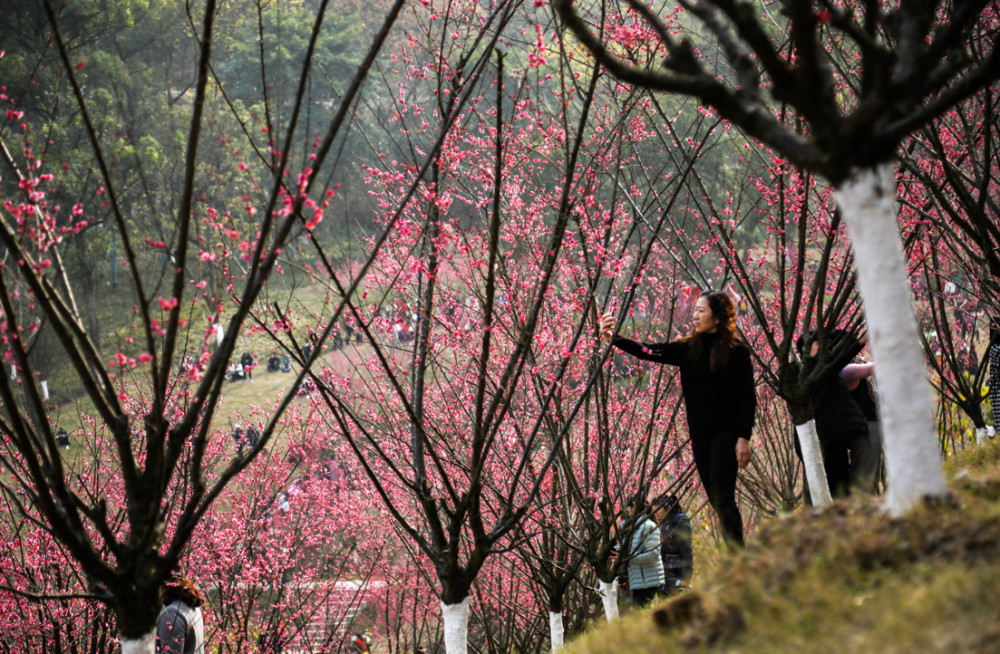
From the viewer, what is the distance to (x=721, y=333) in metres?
4.39

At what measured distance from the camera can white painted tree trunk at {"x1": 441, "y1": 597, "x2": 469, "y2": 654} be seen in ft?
12.8

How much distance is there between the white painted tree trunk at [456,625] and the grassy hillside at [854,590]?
124 centimetres

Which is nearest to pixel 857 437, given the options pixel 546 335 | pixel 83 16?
pixel 546 335

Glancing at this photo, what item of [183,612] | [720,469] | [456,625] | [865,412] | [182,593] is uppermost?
[865,412]

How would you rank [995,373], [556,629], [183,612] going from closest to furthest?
1. [183,612]
2. [556,629]
3. [995,373]

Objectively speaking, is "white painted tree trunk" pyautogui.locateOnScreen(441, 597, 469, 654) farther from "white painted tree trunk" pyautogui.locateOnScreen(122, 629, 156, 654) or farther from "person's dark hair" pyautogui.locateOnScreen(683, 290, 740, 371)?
"person's dark hair" pyautogui.locateOnScreen(683, 290, 740, 371)

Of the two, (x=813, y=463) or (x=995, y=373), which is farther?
(x=995, y=373)

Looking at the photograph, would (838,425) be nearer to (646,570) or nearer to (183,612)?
(646,570)

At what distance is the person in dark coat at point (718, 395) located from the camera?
426cm

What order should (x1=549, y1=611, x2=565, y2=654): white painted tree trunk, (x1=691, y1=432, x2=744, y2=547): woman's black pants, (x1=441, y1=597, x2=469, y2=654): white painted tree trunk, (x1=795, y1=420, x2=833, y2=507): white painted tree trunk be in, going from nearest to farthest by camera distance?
(x1=441, y1=597, x2=469, y2=654): white painted tree trunk
(x1=691, y1=432, x2=744, y2=547): woman's black pants
(x1=795, y1=420, x2=833, y2=507): white painted tree trunk
(x1=549, y1=611, x2=565, y2=654): white painted tree trunk

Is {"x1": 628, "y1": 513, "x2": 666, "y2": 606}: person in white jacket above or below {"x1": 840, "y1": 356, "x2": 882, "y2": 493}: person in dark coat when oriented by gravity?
below

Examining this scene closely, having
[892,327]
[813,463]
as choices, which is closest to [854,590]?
[892,327]

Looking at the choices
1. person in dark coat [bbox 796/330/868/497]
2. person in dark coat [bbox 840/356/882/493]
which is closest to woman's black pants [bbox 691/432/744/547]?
person in dark coat [bbox 796/330/868/497]

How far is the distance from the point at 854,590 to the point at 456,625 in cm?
224
